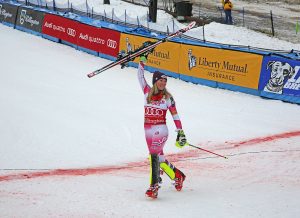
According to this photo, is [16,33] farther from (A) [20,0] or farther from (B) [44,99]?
(B) [44,99]

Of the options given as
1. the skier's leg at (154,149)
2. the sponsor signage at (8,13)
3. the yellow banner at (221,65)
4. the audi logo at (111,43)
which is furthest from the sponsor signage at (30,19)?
the skier's leg at (154,149)

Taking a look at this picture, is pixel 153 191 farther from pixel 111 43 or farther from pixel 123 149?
pixel 111 43

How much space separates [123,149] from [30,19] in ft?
63.1

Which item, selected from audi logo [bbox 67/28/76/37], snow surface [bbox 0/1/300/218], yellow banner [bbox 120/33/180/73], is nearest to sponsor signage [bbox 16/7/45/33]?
audi logo [bbox 67/28/76/37]

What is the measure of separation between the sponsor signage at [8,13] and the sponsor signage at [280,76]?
1897 centimetres

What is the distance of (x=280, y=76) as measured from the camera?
57.2 ft

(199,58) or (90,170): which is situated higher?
(199,58)

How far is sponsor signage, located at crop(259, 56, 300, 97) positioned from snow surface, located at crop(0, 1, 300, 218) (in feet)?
1.66

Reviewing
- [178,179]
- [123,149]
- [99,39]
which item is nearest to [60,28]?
[99,39]

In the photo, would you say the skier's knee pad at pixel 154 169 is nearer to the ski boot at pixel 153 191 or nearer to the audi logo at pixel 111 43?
the ski boot at pixel 153 191

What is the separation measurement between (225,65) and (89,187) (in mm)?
10685

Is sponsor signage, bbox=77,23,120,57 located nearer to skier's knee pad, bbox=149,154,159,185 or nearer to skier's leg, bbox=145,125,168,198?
skier's leg, bbox=145,125,168,198

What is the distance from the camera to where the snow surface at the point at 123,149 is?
8.48m

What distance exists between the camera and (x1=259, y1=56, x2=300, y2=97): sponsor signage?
17031 millimetres
